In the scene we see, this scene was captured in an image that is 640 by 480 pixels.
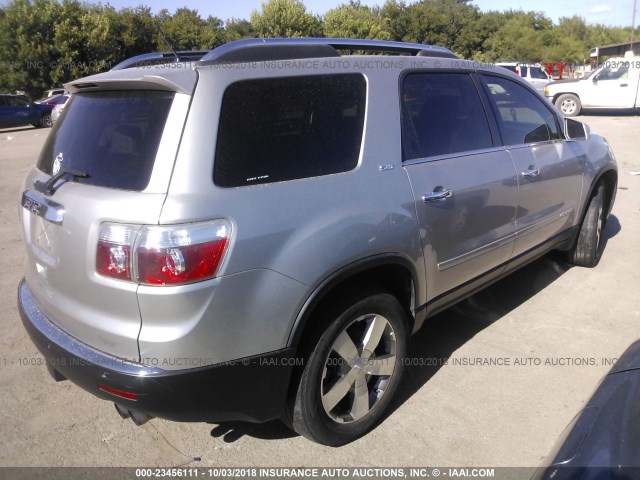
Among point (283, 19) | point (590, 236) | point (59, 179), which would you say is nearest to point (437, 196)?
point (59, 179)

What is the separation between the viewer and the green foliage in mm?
29594

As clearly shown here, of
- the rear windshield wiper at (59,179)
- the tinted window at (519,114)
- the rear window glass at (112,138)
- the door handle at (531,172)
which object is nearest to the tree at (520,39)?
the tinted window at (519,114)

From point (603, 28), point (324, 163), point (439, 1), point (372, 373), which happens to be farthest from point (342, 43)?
point (603, 28)

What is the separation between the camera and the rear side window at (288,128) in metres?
2.25

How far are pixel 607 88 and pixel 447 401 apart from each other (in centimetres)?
1789

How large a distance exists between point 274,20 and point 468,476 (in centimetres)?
3777

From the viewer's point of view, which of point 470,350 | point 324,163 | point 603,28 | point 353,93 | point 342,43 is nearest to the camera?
point 324,163

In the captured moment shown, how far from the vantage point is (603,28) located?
72.8m

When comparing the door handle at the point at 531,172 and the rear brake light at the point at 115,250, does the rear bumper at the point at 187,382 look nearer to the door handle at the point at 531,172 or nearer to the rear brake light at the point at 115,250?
the rear brake light at the point at 115,250

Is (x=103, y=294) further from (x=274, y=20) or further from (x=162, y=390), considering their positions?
(x=274, y=20)

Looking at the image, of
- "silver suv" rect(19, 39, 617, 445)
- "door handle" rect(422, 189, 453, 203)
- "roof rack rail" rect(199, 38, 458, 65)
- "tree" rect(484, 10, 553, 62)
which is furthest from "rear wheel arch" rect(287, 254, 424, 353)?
"tree" rect(484, 10, 553, 62)

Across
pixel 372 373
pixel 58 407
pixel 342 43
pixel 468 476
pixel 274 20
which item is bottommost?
pixel 468 476

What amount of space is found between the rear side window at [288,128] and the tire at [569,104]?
1790 centimetres

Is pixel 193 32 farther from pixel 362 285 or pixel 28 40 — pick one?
pixel 362 285
